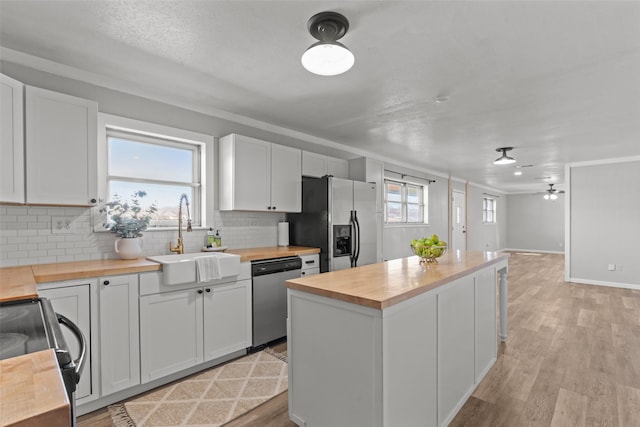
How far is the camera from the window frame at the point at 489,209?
35.8 ft

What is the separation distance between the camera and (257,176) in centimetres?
358

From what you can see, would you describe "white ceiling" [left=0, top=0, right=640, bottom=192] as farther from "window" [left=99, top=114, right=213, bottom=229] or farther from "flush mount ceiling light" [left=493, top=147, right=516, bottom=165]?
"flush mount ceiling light" [left=493, top=147, right=516, bottom=165]

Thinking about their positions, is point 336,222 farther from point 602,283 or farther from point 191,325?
point 602,283

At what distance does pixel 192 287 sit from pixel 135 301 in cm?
42

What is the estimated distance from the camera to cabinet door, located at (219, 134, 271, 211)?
11.1ft

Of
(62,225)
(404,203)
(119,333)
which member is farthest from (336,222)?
(404,203)

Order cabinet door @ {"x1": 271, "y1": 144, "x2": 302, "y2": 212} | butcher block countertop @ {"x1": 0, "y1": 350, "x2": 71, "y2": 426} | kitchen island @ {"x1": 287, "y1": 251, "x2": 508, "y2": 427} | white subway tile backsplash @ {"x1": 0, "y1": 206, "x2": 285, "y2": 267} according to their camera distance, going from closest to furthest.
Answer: butcher block countertop @ {"x1": 0, "y1": 350, "x2": 71, "y2": 426} < kitchen island @ {"x1": 287, "y1": 251, "x2": 508, "y2": 427} < white subway tile backsplash @ {"x1": 0, "y1": 206, "x2": 285, "y2": 267} < cabinet door @ {"x1": 271, "y1": 144, "x2": 302, "y2": 212}

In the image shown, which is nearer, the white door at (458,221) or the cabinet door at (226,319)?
the cabinet door at (226,319)

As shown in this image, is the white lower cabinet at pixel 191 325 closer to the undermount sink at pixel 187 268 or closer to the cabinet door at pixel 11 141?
the undermount sink at pixel 187 268

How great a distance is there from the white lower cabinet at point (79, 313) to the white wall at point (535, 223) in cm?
1382

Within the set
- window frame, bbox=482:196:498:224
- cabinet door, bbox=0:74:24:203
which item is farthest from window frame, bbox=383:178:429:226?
cabinet door, bbox=0:74:24:203

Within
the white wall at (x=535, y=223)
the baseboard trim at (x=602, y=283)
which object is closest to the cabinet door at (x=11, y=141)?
the baseboard trim at (x=602, y=283)

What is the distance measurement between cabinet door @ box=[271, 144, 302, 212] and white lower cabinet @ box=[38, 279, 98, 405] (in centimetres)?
199

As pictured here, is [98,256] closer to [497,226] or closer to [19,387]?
[19,387]
